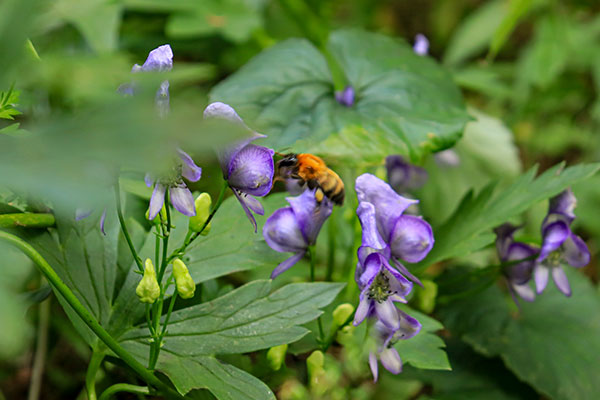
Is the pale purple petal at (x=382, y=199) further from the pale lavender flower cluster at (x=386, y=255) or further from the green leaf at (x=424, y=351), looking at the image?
the green leaf at (x=424, y=351)

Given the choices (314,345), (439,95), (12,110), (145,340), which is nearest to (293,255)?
(314,345)

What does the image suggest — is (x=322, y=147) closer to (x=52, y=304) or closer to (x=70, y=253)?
(x=70, y=253)

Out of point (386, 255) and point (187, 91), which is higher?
point (187, 91)

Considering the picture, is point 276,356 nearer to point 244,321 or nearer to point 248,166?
point 244,321

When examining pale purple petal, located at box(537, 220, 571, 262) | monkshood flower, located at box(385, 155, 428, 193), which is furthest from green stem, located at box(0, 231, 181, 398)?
monkshood flower, located at box(385, 155, 428, 193)

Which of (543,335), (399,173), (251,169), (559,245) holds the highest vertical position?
(251,169)

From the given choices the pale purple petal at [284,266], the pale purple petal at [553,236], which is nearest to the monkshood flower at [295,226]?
the pale purple petal at [284,266]

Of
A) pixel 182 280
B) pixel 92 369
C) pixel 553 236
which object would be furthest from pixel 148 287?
pixel 553 236
